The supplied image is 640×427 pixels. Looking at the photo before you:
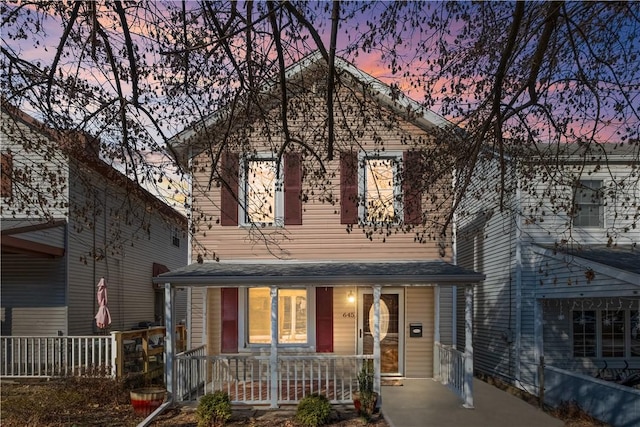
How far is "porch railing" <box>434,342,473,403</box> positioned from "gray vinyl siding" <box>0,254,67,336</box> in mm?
9255

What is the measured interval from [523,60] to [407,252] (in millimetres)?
5486

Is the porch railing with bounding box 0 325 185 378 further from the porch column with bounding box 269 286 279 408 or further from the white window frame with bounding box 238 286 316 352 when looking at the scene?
the porch column with bounding box 269 286 279 408

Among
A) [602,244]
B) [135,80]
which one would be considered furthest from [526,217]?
[135,80]

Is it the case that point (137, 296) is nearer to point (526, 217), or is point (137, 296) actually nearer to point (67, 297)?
point (67, 297)

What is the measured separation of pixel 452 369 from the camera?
11406 mm

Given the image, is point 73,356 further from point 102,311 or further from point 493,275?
point 493,275

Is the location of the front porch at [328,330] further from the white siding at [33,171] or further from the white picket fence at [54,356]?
the white siding at [33,171]

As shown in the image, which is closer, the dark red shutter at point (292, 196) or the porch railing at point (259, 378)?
the porch railing at point (259, 378)

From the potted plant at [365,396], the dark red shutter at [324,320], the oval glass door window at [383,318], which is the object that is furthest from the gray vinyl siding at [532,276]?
the potted plant at [365,396]

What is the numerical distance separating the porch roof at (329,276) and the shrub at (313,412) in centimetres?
213

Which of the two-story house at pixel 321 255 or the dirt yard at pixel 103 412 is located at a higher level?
the two-story house at pixel 321 255

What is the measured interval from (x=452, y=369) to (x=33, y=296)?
10533 mm

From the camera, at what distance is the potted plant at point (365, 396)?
9.97 meters

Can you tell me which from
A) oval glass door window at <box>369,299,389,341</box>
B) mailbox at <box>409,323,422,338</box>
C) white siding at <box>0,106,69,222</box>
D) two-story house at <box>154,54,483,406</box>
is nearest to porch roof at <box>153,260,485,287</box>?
two-story house at <box>154,54,483,406</box>
